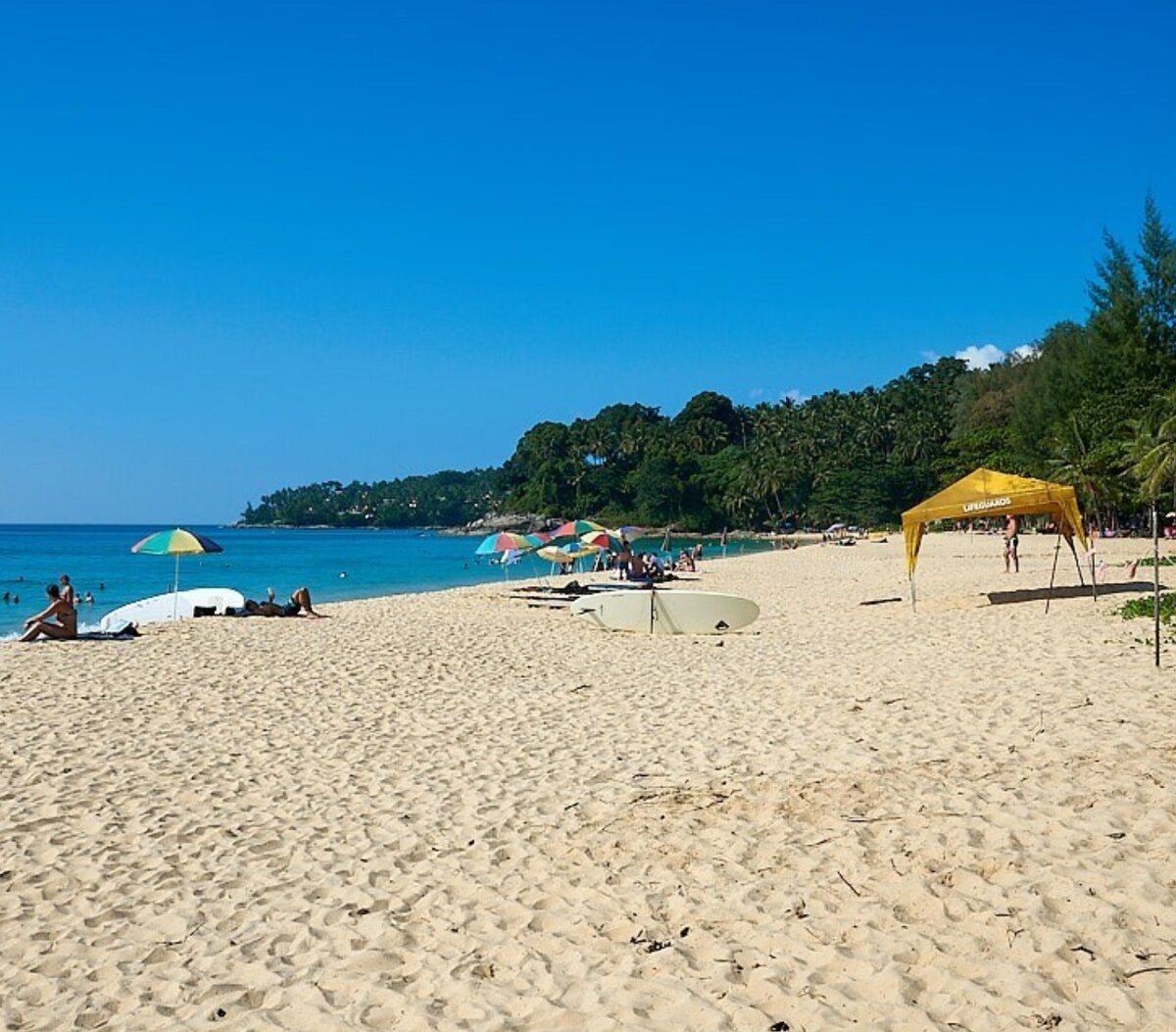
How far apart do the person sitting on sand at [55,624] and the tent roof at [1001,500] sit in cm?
1402

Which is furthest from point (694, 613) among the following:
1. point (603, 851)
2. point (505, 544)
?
point (603, 851)

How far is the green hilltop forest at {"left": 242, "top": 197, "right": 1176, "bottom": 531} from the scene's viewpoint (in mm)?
42125

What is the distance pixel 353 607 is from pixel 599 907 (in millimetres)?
20119

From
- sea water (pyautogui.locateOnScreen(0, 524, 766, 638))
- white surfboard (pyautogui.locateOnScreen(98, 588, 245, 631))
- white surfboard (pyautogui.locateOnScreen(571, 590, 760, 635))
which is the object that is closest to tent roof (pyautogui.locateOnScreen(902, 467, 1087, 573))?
white surfboard (pyautogui.locateOnScreen(571, 590, 760, 635))

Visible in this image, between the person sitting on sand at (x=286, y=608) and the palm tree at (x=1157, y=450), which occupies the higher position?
the palm tree at (x=1157, y=450)

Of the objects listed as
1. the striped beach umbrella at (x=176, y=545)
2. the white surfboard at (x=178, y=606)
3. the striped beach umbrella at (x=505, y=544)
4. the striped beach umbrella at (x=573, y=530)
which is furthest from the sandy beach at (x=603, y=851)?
the striped beach umbrella at (x=573, y=530)

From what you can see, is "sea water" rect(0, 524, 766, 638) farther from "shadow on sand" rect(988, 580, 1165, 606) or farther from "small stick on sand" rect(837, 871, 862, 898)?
"small stick on sand" rect(837, 871, 862, 898)

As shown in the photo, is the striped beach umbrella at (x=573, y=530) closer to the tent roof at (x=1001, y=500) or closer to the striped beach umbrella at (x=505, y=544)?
the striped beach umbrella at (x=505, y=544)

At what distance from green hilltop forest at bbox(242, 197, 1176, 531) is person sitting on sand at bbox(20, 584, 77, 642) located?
29.0 meters

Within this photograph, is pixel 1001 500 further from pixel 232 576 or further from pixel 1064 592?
pixel 232 576

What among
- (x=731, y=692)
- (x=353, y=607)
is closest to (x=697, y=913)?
(x=731, y=692)

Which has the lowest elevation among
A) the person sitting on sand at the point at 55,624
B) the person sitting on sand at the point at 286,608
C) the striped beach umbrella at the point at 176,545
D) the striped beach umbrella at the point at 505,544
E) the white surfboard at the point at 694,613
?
the white surfboard at the point at 694,613

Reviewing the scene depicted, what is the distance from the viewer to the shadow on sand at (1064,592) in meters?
17.7

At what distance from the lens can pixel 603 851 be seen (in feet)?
18.2
